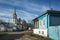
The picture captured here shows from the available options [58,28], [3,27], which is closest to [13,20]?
[3,27]

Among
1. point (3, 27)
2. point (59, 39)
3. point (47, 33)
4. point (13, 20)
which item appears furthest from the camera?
point (13, 20)

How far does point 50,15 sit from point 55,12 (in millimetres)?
852

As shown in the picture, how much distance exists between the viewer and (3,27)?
229 feet

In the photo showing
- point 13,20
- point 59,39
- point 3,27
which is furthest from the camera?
point 13,20

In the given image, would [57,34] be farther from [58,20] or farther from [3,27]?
[3,27]

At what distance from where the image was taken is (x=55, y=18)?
20547 mm

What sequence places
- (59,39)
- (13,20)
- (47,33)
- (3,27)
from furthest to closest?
(13,20)
(3,27)
(47,33)
(59,39)

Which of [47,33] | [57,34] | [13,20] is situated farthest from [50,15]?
[13,20]

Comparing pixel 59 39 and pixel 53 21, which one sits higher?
pixel 53 21

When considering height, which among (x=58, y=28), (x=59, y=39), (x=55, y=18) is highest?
(x=55, y=18)

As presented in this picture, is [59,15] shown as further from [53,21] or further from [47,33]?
[47,33]

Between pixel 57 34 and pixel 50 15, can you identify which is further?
pixel 50 15

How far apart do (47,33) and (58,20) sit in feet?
8.66

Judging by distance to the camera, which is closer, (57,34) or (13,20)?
(57,34)
